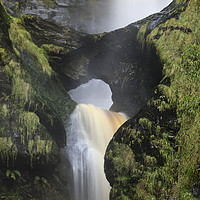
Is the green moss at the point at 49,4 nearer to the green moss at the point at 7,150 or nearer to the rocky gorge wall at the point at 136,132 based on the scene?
the rocky gorge wall at the point at 136,132

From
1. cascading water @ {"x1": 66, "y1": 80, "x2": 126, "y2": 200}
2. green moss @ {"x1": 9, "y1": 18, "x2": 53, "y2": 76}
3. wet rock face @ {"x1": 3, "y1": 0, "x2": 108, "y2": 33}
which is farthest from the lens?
wet rock face @ {"x1": 3, "y1": 0, "x2": 108, "y2": 33}

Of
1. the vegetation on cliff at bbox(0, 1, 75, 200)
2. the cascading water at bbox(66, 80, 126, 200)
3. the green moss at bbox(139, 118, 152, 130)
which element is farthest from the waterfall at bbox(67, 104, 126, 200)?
the green moss at bbox(139, 118, 152, 130)

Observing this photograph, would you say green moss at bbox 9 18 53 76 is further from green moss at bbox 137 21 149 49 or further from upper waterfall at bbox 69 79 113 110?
upper waterfall at bbox 69 79 113 110

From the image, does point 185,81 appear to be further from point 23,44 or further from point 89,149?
point 23,44

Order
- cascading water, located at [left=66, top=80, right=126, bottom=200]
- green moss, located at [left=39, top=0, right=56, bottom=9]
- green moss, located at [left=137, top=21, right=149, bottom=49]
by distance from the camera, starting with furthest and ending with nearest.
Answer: green moss, located at [left=39, top=0, right=56, bottom=9]
green moss, located at [left=137, top=21, right=149, bottom=49]
cascading water, located at [left=66, top=80, right=126, bottom=200]

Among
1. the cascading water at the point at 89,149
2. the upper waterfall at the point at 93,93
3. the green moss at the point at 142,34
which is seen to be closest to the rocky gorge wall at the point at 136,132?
the cascading water at the point at 89,149

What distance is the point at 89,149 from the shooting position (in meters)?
7.91

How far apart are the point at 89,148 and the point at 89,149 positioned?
6 cm

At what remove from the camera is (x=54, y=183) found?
19.9 ft

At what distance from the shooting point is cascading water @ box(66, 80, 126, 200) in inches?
272

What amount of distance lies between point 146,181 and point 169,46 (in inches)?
179

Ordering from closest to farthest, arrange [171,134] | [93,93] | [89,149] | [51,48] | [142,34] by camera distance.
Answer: [171,134], [89,149], [142,34], [51,48], [93,93]

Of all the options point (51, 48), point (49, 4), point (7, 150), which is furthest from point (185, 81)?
point (49, 4)

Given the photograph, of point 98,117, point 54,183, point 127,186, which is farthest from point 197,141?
point 98,117
